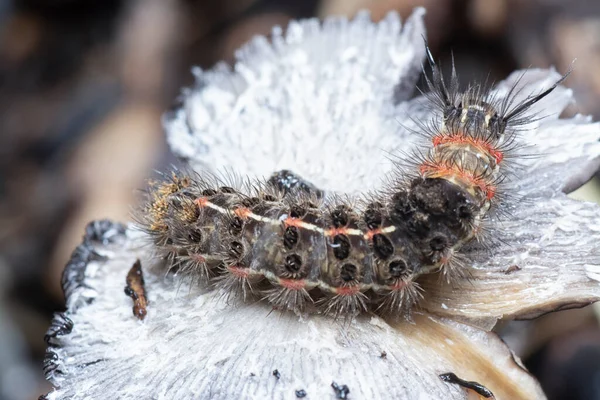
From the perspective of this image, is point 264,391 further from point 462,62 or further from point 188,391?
point 462,62

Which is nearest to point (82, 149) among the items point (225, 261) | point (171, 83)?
point (171, 83)

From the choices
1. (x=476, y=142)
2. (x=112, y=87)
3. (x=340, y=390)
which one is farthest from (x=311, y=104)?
(x=112, y=87)

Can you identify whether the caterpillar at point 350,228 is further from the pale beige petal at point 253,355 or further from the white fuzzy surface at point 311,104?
the white fuzzy surface at point 311,104

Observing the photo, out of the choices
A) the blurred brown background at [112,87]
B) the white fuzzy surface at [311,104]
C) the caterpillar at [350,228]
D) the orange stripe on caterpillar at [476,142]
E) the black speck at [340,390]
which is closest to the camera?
the black speck at [340,390]

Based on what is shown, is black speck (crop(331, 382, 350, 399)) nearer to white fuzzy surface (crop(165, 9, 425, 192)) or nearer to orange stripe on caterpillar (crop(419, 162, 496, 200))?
orange stripe on caterpillar (crop(419, 162, 496, 200))

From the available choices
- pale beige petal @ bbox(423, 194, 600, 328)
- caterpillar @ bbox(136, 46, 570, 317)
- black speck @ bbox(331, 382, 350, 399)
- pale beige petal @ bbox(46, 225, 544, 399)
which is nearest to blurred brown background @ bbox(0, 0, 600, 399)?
pale beige petal @ bbox(423, 194, 600, 328)

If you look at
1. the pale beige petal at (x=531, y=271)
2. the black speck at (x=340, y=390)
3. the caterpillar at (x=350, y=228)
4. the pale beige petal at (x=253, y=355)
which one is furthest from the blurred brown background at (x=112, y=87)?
the black speck at (x=340, y=390)
